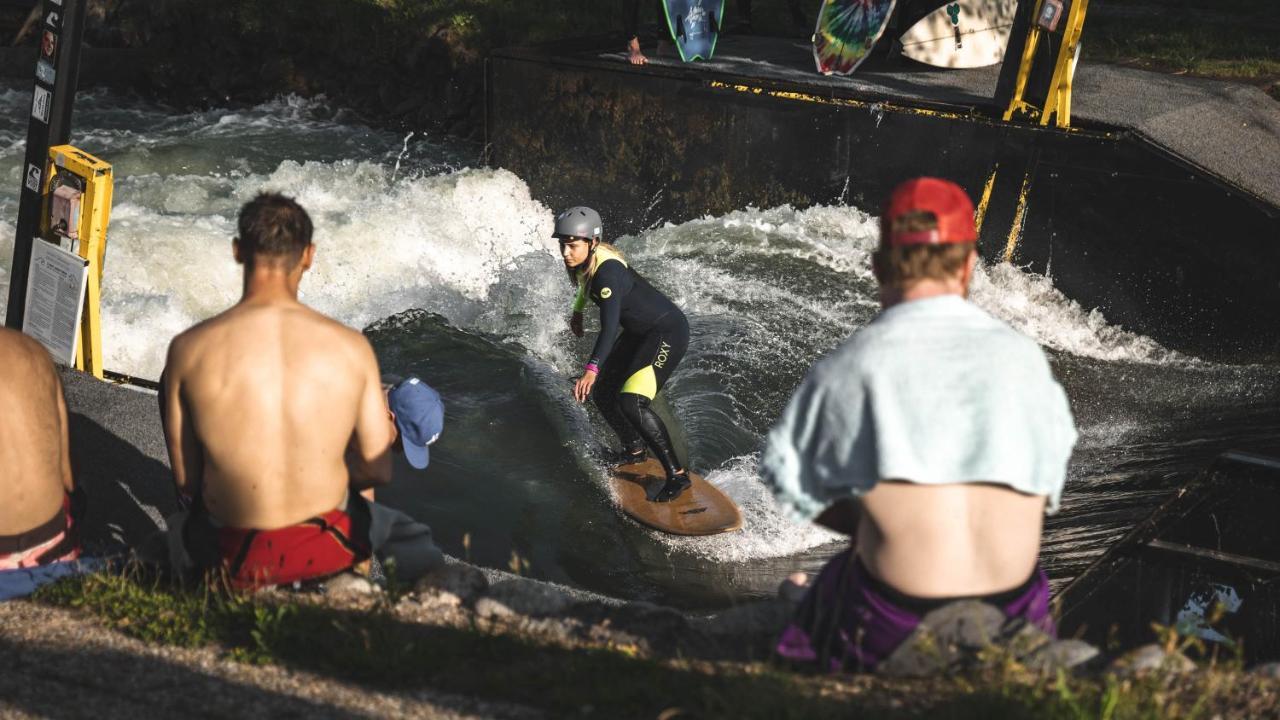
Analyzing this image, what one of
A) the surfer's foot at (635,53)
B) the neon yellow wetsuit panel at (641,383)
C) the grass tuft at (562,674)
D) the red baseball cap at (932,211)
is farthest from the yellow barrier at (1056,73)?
the grass tuft at (562,674)

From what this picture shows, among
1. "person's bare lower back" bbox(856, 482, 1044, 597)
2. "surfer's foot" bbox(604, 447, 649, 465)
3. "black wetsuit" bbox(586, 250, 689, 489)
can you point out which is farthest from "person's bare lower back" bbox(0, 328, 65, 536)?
"surfer's foot" bbox(604, 447, 649, 465)

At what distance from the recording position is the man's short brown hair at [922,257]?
3453 millimetres

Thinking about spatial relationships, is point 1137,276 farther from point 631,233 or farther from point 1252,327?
point 631,233

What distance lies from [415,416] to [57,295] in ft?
8.99

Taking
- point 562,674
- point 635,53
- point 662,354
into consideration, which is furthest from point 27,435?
point 635,53

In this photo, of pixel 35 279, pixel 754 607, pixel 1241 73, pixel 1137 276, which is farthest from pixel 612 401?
pixel 1241 73

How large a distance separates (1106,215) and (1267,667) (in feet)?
24.3

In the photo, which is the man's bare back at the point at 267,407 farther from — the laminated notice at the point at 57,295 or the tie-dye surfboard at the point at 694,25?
the tie-dye surfboard at the point at 694,25

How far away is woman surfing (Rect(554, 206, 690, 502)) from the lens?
7875 mm

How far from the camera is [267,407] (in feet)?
13.5

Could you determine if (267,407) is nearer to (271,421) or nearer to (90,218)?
(271,421)

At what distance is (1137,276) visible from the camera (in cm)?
1052

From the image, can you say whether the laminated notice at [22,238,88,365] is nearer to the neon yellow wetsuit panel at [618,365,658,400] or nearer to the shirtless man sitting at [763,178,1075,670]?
the neon yellow wetsuit panel at [618,365,658,400]

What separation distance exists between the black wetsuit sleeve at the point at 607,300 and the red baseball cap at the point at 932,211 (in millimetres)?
4410
